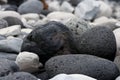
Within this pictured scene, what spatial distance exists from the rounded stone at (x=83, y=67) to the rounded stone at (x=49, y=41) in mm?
425

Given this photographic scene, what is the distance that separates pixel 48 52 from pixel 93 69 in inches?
26.4

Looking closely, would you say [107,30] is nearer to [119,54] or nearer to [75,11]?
[119,54]

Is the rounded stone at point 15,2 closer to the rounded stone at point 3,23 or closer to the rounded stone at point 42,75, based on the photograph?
the rounded stone at point 3,23

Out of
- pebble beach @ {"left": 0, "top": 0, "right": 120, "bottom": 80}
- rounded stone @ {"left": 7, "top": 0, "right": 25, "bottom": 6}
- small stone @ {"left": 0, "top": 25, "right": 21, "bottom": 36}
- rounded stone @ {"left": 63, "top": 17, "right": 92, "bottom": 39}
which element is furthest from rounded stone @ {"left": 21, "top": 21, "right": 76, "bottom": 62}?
rounded stone @ {"left": 7, "top": 0, "right": 25, "bottom": 6}

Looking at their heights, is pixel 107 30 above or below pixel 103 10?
above

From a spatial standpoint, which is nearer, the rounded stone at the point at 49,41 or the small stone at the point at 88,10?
the rounded stone at the point at 49,41

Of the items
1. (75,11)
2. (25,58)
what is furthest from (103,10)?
(25,58)

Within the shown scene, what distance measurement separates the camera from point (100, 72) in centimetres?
285

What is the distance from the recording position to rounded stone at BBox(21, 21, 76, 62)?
336 cm

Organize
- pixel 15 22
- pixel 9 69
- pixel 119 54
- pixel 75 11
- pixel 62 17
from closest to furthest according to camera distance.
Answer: pixel 9 69 → pixel 119 54 → pixel 15 22 → pixel 62 17 → pixel 75 11

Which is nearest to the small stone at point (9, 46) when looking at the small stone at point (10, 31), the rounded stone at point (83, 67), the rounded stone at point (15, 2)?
the small stone at point (10, 31)

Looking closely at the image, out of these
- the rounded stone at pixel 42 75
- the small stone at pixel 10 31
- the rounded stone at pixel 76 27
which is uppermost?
the rounded stone at pixel 76 27

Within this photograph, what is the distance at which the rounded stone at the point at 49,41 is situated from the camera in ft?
11.0

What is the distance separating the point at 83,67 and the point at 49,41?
632 millimetres
